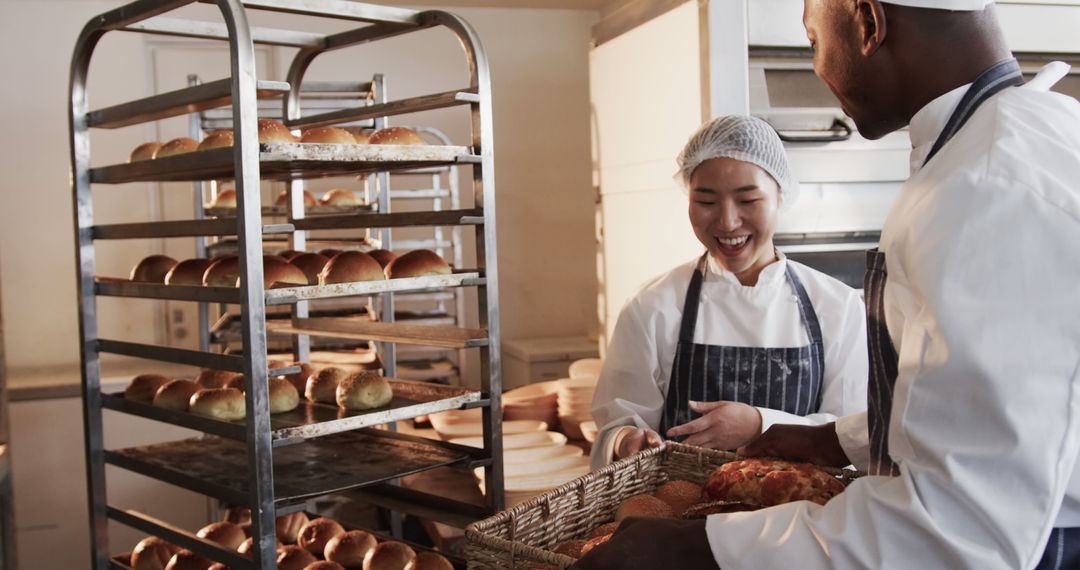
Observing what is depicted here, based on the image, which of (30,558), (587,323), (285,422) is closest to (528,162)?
(587,323)

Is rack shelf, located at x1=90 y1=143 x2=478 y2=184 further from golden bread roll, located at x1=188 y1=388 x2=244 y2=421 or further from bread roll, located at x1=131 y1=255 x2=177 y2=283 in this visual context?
golden bread roll, located at x1=188 y1=388 x2=244 y2=421

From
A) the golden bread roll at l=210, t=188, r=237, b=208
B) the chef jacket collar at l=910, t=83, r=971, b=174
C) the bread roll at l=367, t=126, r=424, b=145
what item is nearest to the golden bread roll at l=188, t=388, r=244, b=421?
the bread roll at l=367, t=126, r=424, b=145

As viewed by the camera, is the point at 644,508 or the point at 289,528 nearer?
the point at 644,508

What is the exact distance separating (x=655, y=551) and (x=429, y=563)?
123cm

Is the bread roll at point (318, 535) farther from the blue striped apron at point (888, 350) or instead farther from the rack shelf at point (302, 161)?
the blue striped apron at point (888, 350)

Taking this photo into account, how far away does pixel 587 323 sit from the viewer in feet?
18.6

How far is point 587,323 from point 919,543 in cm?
474

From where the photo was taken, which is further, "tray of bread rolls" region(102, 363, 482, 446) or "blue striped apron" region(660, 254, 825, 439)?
"blue striped apron" region(660, 254, 825, 439)

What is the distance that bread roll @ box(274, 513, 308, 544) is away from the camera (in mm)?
2713

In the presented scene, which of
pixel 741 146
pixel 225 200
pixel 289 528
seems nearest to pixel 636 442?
pixel 741 146

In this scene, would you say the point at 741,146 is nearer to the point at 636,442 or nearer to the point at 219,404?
the point at 636,442

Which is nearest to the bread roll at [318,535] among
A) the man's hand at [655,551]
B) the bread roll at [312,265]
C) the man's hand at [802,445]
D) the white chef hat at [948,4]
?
the bread roll at [312,265]

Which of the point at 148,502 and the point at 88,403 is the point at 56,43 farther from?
the point at 88,403

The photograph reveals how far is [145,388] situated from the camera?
103 inches
